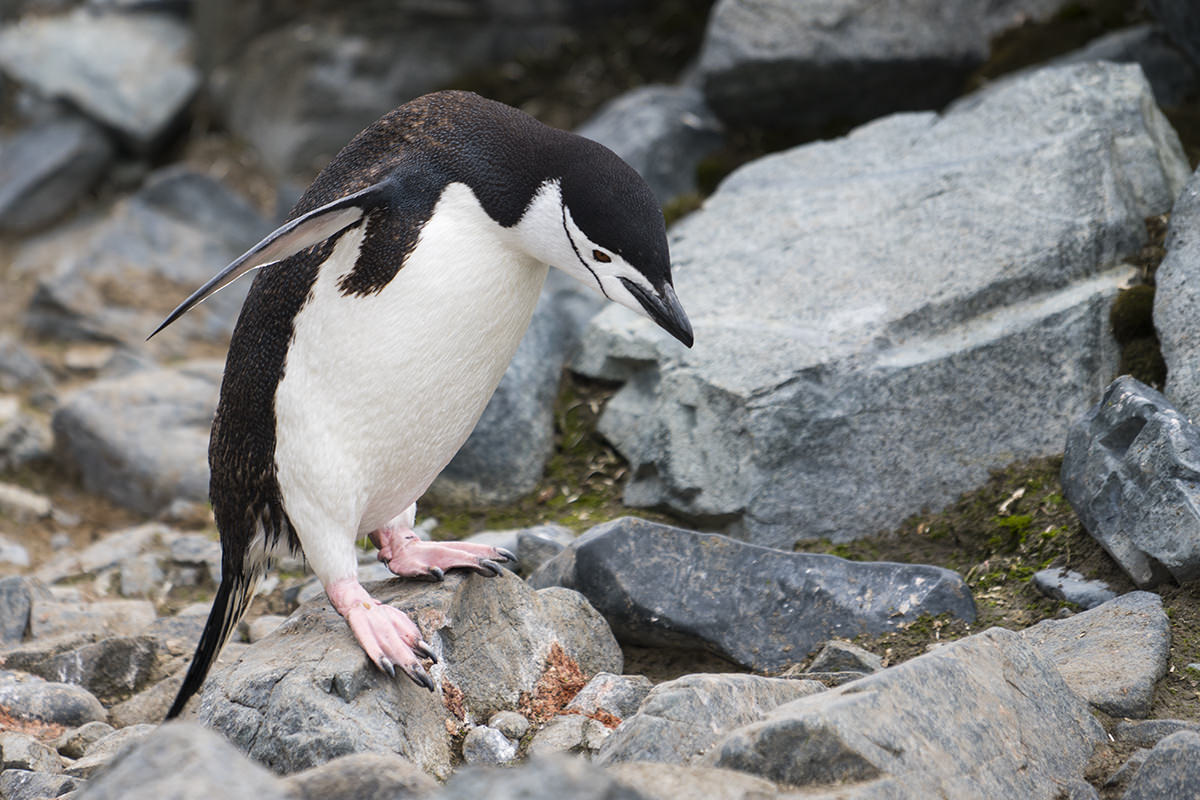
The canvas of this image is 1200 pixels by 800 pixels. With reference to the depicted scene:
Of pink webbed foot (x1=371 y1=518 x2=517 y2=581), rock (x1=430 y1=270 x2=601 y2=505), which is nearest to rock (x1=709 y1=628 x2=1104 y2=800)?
pink webbed foot (x1=371 y1=518 x2=517 y2=581)

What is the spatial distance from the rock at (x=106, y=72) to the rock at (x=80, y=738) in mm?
6719

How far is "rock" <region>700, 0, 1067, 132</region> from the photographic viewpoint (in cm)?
596

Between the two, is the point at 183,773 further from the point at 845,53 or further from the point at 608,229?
the point at 845,53

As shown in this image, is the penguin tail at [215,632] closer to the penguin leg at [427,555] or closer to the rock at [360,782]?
the penguin leg at [427,555]

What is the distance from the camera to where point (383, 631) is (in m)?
2.88

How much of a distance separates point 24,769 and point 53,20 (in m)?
7.93

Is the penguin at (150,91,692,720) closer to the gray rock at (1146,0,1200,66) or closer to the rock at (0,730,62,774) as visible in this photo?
the rock at (0,730,62,774)

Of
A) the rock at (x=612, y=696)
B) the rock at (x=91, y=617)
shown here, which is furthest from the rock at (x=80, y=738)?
the rock at (x=612, y=696)

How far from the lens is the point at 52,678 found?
3.64 meters

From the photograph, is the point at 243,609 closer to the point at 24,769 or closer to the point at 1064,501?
the point at 24,769

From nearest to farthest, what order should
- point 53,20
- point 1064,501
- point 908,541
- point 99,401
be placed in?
1. point 1064,501
2. point 908,541
3. point 99,401
4. point 53,20

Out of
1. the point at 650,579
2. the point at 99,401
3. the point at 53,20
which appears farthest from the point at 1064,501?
the point at 53,20

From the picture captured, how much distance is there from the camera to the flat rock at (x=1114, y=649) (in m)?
2.68

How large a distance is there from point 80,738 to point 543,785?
2.24 metres
